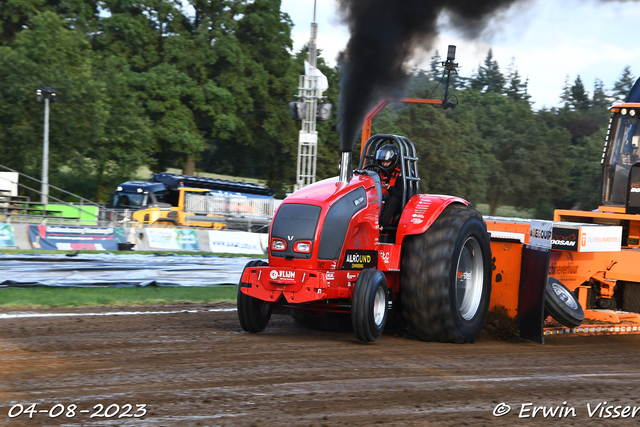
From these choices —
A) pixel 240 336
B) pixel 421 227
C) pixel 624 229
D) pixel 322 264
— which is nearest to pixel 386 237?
pixel 421 227

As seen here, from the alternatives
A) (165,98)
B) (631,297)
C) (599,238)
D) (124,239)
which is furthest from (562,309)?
(165,98)

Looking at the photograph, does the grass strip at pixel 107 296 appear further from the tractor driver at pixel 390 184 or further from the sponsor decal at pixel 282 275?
the tractor driver at pixel 390 184

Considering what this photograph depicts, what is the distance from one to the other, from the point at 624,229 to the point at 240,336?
637cm

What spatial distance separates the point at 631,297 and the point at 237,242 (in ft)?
53.0

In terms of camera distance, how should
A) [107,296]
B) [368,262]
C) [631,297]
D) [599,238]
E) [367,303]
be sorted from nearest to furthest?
[367,303], [368,262], [599,238], [631,297], [107,296]

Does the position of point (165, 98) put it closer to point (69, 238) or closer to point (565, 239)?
point (69, 238)

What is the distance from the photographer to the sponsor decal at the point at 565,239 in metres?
8.30

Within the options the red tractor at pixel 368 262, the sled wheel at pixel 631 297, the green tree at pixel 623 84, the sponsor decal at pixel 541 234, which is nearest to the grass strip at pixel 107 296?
the red tractor at pixel 368 262

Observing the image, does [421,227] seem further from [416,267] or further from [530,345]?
[530,345]

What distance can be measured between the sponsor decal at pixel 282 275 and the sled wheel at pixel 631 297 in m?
5.43

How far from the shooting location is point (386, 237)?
24.8 feet

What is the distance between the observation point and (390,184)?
7805 millimetres

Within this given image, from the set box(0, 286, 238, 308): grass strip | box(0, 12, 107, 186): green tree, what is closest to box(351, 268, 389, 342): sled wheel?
box(0, 286, 238, 308): grass strip

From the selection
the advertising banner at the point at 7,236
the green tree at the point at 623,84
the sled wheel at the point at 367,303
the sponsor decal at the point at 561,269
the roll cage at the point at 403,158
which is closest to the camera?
the sled wheel at the point at 367,303
